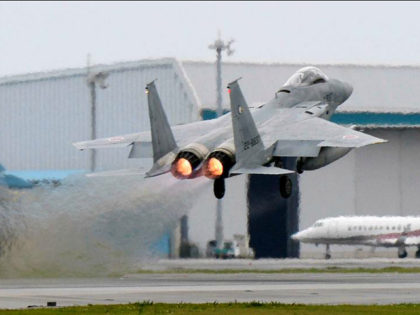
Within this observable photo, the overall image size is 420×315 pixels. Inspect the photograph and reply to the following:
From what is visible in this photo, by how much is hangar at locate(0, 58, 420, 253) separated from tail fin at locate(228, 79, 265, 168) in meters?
29.9

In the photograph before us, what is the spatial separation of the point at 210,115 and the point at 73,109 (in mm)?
11910

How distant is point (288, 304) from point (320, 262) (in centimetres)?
3972

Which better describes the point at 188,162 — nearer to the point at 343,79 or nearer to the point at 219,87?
the point at 219,87

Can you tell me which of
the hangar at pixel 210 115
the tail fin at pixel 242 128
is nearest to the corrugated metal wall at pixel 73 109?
the hangar at pixel 210 115

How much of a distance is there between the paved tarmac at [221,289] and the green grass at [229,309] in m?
2.30

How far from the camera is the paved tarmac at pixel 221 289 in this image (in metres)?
41.8

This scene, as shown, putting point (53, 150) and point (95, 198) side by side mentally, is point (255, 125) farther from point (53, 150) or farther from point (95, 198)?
point (53, 150)

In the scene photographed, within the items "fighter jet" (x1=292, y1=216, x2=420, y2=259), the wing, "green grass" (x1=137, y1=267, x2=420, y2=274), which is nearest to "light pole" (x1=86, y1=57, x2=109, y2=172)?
"green grass" (x1=137, y1=267, x2=420, y2=274)

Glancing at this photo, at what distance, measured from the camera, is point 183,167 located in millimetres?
46094

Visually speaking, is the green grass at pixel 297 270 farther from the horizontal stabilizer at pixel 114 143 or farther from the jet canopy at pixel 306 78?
the jet canopy at pixel 306 78

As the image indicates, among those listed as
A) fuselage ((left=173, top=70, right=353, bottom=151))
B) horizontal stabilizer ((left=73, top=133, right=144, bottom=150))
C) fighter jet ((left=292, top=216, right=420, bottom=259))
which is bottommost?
fighter jet ((left=292, top=216, right=420, bottom=259))

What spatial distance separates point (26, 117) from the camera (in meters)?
90.9

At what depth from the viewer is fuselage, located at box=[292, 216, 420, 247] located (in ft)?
289

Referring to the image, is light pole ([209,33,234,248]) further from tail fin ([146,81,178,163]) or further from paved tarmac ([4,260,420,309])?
tail fin ([146,81,178,163])
